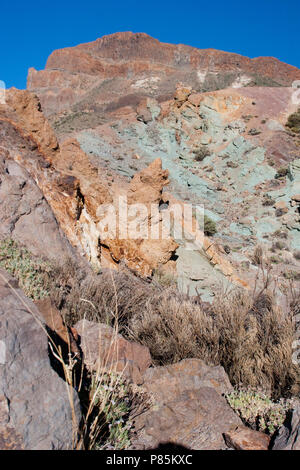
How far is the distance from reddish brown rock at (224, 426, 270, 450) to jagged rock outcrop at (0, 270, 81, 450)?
103 cm

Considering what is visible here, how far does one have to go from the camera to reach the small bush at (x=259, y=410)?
218 cm

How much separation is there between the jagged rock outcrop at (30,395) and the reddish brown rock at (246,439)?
1025 millimetres

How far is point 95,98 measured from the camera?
191 ft

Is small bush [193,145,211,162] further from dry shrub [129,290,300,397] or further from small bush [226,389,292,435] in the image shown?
small bush [226,389,292,435]

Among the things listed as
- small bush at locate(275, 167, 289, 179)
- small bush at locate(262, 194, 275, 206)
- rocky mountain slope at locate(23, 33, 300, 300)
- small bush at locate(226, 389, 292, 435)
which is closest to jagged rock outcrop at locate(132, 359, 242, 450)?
small bush at locate(226, 389, 292, 435)

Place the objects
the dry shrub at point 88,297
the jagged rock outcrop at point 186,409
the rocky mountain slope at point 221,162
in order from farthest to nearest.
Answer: the rocky mountain slope at point 221,162, the dry shrub at point 88,297, the jagged rock outcrop at point 186,409

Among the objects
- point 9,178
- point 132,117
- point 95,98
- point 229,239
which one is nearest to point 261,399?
point 9,178

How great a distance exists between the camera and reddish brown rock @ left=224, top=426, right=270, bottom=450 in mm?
1893

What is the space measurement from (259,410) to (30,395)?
5.60ft

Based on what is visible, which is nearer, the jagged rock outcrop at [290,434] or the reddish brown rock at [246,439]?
the jagged rock outcrop at [290,434]

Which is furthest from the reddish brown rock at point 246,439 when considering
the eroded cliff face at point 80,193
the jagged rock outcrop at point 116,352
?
the eroded cliff face at point 80,193

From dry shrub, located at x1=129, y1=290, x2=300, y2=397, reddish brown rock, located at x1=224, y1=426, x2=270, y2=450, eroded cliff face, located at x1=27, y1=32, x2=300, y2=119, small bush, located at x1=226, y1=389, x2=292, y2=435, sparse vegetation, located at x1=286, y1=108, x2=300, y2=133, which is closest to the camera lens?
reddish brown rock, located at x1=224, y1=426, x2=270, y2=450

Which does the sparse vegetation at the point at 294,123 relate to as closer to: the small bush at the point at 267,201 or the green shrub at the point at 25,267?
the small bush at the point at 267,201

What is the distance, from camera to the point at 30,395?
1574 millimetres
